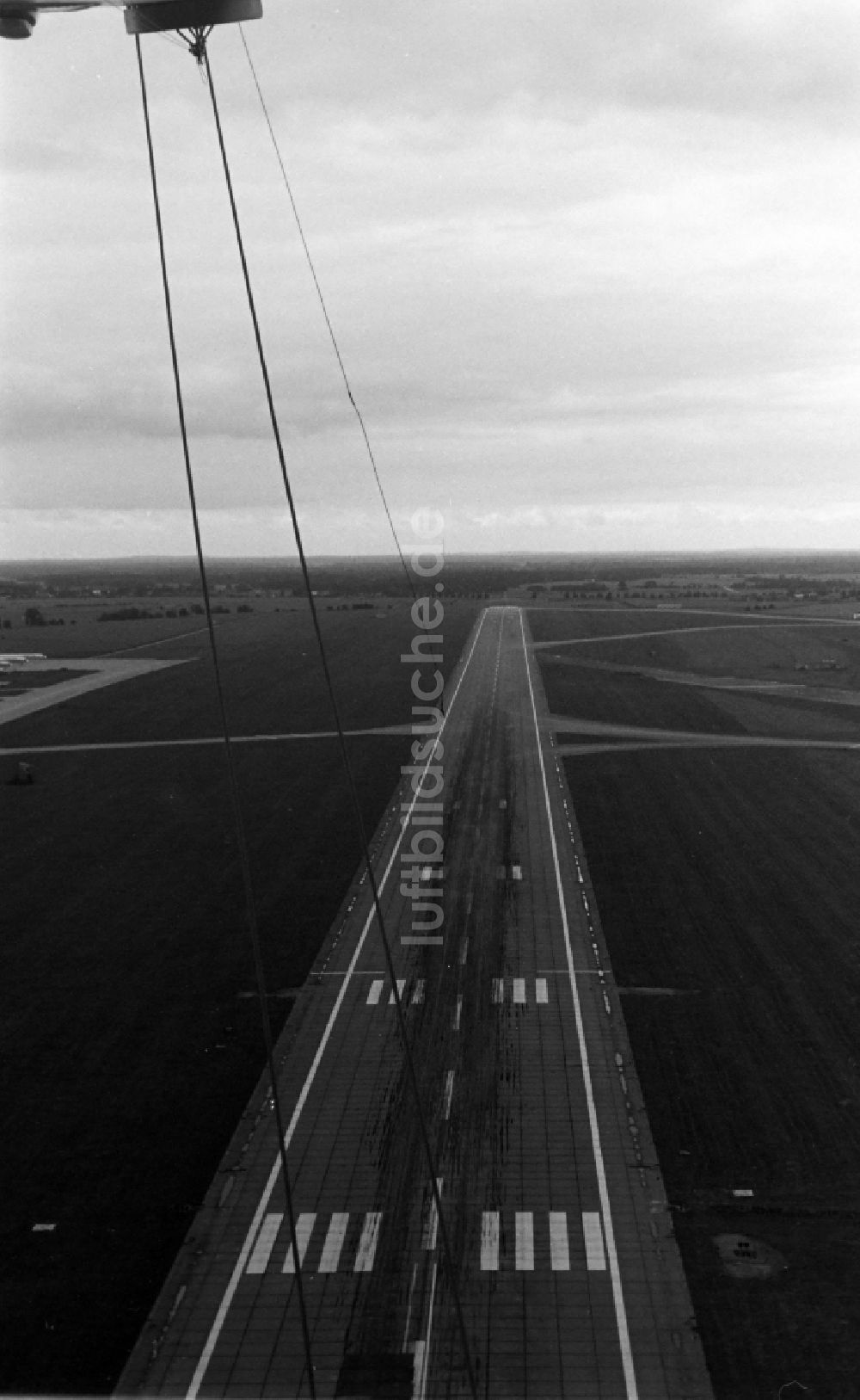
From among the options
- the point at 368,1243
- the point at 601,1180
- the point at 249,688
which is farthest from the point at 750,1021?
the point at 249,688

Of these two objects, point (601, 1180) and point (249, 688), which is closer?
point (601, 1180)

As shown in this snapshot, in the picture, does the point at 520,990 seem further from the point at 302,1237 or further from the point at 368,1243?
the point at 302,1237

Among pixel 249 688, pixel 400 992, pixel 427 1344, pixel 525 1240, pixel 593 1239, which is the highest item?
pixel 249 688

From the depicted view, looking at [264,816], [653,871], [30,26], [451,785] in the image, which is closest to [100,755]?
[264,816]

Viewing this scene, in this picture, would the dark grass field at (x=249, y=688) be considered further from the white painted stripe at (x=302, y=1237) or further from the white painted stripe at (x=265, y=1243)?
the white painted stripe at (x=302, y=1237)

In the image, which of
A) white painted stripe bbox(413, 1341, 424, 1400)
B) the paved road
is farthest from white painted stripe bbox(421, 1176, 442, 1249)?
white painted stripe bbox(413, 1341, 424, 1400)

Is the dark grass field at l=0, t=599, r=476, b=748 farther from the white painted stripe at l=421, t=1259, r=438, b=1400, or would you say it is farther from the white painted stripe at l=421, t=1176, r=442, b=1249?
the white painted stripe at l=421, t=1259, r=438, b=1400
